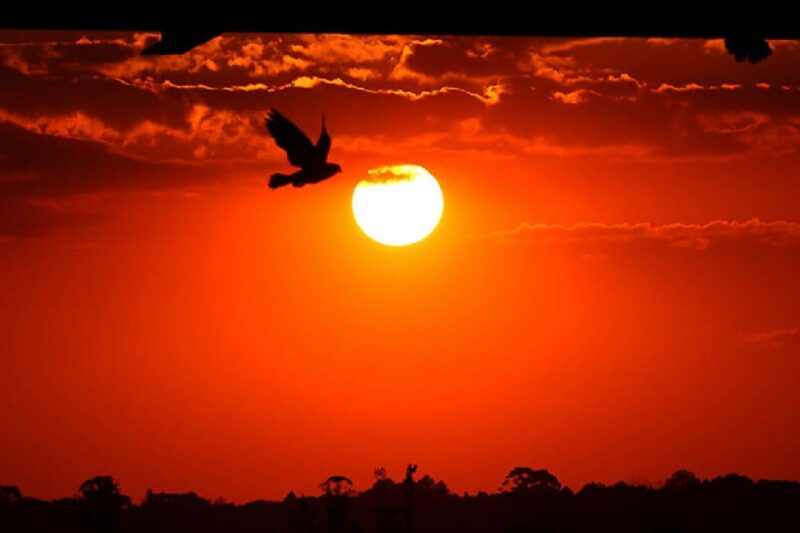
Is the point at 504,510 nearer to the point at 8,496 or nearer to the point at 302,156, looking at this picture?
the point at 8,496

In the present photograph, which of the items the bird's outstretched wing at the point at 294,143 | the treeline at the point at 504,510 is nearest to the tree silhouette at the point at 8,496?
the treeline at the point at 504,510

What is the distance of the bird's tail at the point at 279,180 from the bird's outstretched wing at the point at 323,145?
185 millimetres

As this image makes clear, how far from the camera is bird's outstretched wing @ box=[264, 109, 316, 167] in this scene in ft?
20.0

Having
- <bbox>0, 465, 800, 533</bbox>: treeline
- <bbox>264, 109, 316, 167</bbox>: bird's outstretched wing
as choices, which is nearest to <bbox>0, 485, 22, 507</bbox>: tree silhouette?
<bbox>0, 465, 800, 533</bbox>: treeline

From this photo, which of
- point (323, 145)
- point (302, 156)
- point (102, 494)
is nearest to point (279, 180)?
point (302, 156)

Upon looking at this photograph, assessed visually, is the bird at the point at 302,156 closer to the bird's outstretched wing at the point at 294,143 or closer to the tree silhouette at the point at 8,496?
the bird's outstretched wing at the point at 294,143

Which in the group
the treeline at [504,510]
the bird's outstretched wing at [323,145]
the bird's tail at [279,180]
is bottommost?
the bird's tail at [279,180]

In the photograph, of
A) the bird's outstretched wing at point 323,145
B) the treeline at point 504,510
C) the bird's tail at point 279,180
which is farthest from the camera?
the treeline at point 504,510

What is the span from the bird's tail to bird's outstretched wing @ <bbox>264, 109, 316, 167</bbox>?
0.28 feet

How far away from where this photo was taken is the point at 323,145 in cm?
651

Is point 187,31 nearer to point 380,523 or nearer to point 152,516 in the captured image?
A: point 380,523

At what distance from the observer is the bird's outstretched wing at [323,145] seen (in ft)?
20.6

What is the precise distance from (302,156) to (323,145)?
0.40 m

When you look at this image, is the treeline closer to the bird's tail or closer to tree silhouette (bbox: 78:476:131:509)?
tree silhouette (bbox: 78:476:131:509)
